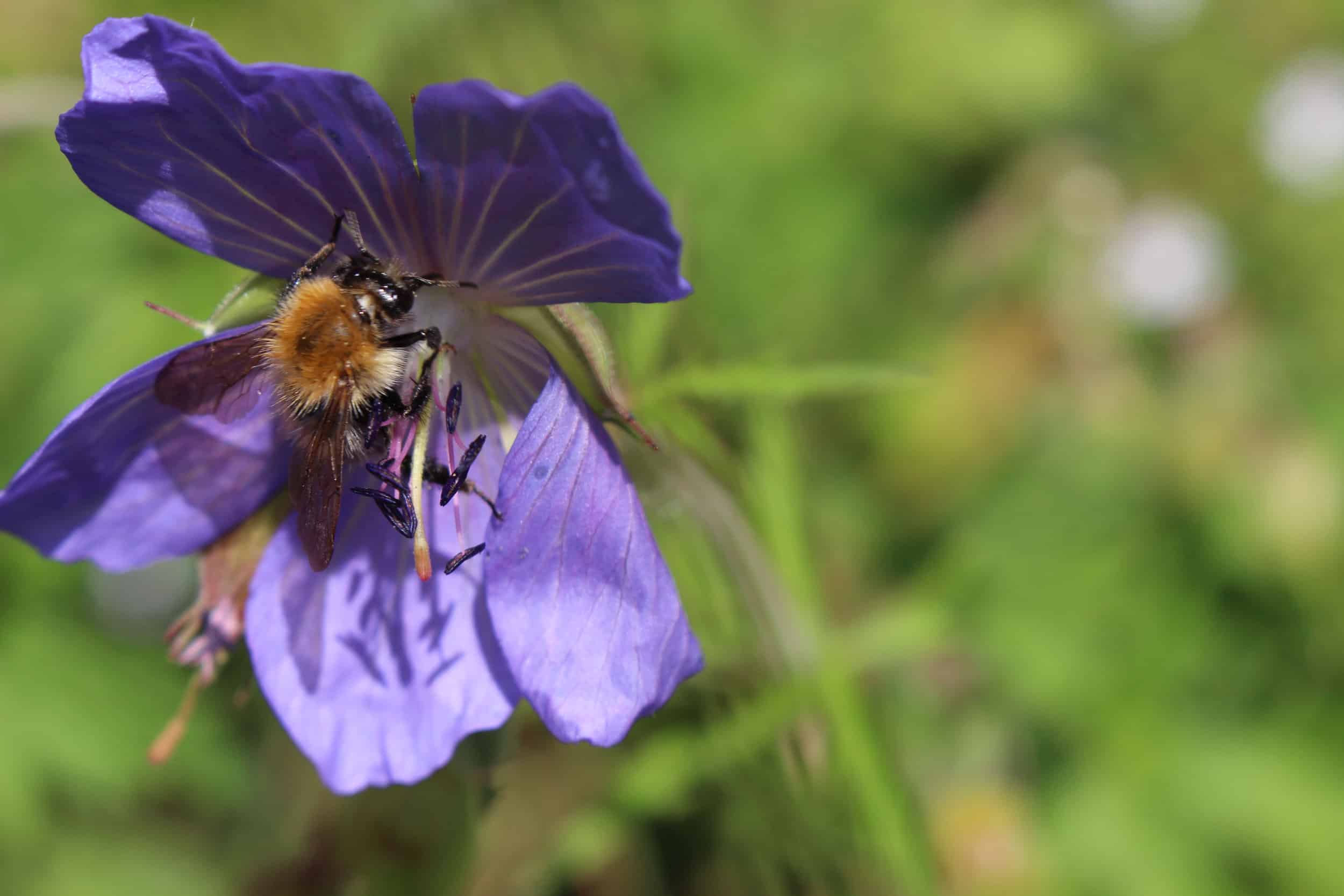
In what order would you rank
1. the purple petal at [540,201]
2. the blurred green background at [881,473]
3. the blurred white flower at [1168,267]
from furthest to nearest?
the blurred white flower at [1168,267]
the blurred green background at [881,473]
the purple petal at [540,201]

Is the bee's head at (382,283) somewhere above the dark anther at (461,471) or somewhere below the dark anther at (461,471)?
above

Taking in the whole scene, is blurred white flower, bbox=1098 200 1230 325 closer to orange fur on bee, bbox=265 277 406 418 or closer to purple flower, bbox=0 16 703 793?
purple flower, bbox=0 16 703 793

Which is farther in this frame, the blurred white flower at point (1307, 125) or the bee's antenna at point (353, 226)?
the blurred white flower at point (1307, 125)

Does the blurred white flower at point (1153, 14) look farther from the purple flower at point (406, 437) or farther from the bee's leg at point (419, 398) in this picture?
the bee's leg at point (419, 398)

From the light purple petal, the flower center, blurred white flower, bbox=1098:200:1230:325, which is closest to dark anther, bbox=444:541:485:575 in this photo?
the flower center

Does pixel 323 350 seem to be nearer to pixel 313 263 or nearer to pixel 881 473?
pixel 313 263

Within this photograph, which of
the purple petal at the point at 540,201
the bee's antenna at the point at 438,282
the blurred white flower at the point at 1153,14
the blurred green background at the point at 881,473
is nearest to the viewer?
the purple petal at the point at 540,201

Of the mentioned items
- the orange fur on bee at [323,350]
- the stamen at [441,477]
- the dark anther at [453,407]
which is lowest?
the stamen at [441,477]

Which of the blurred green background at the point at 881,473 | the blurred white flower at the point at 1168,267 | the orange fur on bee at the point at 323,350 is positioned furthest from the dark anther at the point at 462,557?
the blurred white flower at the point at 1168,267
